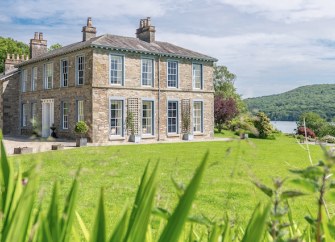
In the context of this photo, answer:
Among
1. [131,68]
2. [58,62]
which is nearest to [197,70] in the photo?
[131,68]

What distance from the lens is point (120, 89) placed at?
21250 mm

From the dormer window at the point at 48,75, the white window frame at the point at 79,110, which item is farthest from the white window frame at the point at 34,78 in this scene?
the white window frame at the point at 79,110

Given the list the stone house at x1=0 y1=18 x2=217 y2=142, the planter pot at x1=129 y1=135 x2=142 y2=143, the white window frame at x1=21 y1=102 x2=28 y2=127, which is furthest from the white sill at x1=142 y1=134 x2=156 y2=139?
the white window frame at x1=21 y1=102 x2=28 y2=127

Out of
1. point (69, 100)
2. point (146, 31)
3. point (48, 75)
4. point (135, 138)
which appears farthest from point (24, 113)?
point (146, 31)

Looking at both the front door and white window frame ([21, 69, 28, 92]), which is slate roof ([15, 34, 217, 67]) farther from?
the front door

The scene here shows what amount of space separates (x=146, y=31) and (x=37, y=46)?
10814 mm

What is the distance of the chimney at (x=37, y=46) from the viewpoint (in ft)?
96.0

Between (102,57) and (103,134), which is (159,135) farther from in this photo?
(102,57)

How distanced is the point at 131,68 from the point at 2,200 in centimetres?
2145

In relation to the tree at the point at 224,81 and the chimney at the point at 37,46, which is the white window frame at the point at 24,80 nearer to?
the chimney at the point at 37,46

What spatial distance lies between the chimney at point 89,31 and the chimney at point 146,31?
3530 millimetres

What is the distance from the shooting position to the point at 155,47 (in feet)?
77.2

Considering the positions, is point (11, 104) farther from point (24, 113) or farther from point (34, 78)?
point (34, 78)

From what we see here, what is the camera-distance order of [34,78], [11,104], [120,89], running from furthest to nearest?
[11,104]
[34,78]
[120,89]
